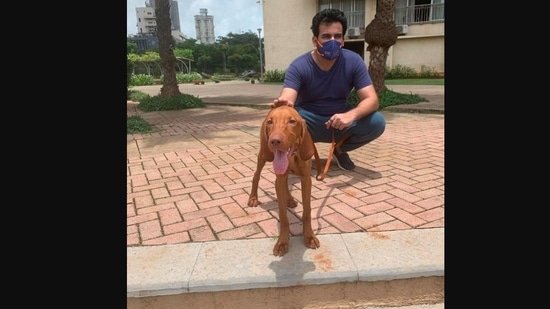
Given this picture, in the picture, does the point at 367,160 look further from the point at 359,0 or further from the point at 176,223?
the point at 359,0

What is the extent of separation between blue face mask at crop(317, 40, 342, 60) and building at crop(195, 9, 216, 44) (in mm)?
154877

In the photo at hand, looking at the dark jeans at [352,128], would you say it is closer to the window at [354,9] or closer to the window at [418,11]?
the window at [418,11]

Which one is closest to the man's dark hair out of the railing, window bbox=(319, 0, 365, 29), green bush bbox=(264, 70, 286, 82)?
the railing

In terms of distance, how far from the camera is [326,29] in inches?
107

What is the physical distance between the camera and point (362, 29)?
2497cm

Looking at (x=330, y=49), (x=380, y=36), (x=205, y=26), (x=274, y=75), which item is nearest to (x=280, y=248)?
(x=330, y=49)

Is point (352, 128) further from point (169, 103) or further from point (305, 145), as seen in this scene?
point (169, 103)

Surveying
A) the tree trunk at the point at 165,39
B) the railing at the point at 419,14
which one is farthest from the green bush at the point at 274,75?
the tree trunk at the point at 165,39

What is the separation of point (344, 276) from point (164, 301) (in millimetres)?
1050

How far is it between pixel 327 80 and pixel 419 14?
24680 mm

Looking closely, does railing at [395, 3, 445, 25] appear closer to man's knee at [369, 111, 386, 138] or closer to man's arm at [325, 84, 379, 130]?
man's knee at [369, 111, 386, 138]

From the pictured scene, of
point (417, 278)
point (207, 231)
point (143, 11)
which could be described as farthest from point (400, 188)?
point (143, 11)

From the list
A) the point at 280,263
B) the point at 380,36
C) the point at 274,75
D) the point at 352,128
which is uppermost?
the point at 274,75

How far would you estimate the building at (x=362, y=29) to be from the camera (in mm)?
23094
